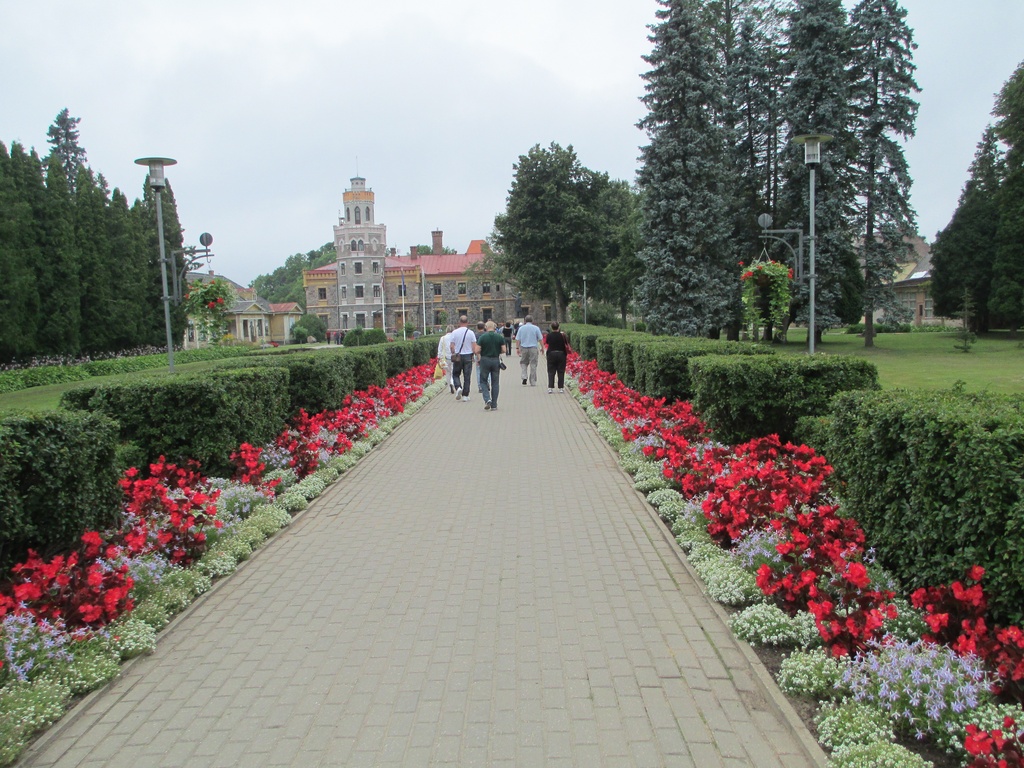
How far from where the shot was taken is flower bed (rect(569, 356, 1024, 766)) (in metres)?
2.95

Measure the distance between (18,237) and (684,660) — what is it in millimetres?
34760

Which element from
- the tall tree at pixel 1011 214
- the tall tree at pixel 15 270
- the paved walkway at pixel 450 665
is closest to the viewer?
the paved walkway at pixel 450 665

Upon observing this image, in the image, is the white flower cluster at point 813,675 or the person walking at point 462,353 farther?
the person walking at point 462,353

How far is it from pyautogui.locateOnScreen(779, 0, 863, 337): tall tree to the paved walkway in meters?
28.3

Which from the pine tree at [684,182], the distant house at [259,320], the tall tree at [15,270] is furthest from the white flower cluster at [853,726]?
the distant house at [259,320]

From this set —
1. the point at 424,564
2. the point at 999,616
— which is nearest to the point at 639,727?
the point at 999,616

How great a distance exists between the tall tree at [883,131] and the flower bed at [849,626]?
30.1 meters

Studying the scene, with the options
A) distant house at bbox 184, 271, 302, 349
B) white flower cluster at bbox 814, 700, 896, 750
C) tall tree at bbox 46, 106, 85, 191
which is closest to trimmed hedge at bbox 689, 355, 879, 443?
white flower cluster at bbox 814, 700, 896, 750

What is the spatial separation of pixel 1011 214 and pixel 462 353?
31.8m

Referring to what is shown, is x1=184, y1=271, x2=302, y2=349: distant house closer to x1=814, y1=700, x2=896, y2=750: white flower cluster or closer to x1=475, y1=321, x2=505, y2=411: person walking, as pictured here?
x1=475, y1=321, x2=505, y2=411: person walking

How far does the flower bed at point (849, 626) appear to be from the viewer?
2949 mm

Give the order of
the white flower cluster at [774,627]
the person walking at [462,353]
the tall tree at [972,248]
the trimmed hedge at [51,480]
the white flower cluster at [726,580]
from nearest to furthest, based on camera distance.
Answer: the white flower cluster at [774,627]
the trimmed hedge at [51,480]
the white flower cluster at [726,580]
the person walking at [462,353]
the tall tree at [972,248]

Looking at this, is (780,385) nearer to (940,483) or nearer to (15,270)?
(940,483)

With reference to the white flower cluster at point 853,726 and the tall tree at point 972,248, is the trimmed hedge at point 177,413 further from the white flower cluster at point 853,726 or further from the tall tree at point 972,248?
the tall tree at point 972,248
